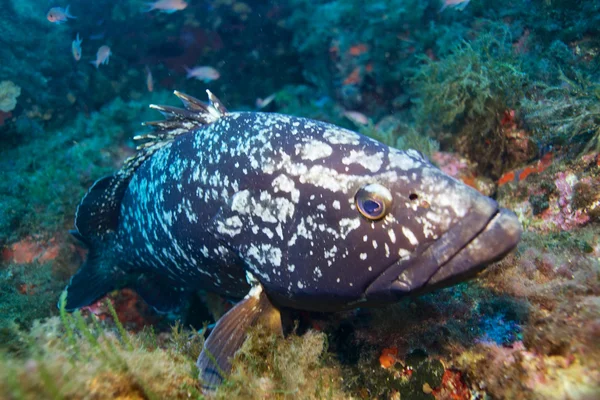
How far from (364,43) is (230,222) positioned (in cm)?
923

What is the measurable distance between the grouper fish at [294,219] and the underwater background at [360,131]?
0.49 metres

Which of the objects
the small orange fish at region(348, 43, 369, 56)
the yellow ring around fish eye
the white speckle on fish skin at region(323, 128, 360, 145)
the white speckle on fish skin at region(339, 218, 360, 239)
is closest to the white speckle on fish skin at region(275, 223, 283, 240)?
the white speckle on fish skin at region(339, 218, 360, 239)

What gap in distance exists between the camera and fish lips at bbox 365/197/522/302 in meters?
2.06

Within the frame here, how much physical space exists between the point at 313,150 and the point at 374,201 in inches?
27.5

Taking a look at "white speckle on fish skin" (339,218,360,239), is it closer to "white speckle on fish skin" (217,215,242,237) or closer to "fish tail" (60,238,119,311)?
"white speckle on fish skin" (217,215,242,237)

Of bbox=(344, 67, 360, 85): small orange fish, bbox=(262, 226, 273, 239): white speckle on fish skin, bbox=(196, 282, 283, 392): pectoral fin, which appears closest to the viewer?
bbox=(196, 282, 283, 392): pectoral fin

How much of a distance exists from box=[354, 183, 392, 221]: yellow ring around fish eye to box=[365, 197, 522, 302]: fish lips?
349 millimetres

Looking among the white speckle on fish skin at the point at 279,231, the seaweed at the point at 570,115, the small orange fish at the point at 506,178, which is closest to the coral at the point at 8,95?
the white speckle on fish skin at the point at 279,231

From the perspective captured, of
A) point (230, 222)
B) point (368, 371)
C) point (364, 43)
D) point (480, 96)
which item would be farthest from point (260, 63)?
point (368, 371)

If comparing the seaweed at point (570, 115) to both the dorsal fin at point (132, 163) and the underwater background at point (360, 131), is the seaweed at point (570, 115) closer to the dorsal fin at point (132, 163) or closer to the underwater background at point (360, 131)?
the underwater background at point (360, 131)

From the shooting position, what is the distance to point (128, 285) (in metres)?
5.76

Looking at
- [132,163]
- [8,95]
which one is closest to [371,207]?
[132,163]

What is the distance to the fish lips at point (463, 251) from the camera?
2.06 m

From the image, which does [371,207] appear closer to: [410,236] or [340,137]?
[410,236]
